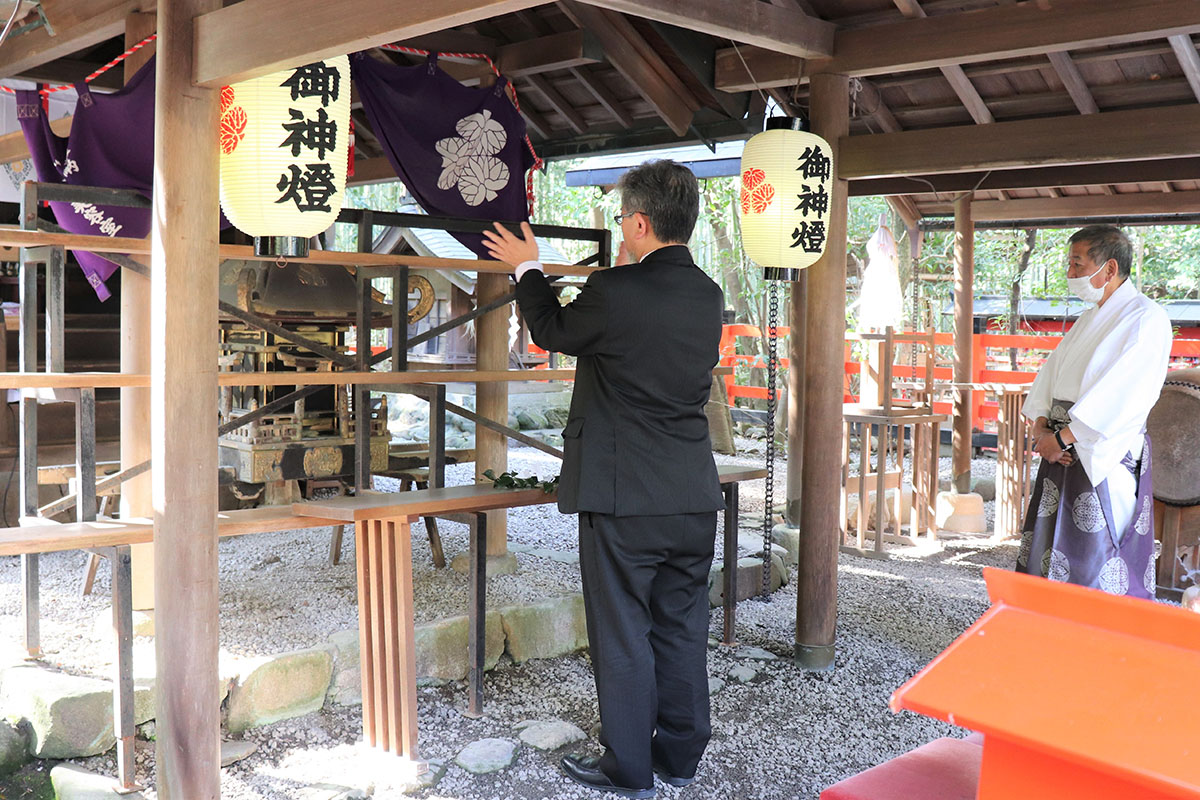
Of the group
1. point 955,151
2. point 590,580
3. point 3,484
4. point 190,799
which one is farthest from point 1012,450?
point 3,484

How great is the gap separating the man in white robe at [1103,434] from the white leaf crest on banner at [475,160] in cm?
333

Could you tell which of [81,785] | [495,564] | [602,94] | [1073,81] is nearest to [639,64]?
[602,94]

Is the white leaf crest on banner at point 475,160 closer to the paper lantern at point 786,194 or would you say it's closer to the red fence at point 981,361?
the paper lantern at point 786,194

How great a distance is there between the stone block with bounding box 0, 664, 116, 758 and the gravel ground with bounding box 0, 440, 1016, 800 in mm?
87

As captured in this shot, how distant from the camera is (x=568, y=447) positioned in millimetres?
3842

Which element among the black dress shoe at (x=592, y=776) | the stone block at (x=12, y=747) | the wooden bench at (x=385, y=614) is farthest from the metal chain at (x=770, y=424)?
the stone block at (x=12, y=747)

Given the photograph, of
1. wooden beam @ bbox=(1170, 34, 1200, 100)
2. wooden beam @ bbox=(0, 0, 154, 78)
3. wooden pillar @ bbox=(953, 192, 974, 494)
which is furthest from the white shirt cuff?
wooden pillar @ bbox=(953, 192, 974, 494)

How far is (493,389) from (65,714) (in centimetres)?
311

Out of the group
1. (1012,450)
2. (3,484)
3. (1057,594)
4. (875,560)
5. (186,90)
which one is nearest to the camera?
(1057,594)

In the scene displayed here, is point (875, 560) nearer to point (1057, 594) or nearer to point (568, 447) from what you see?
point (568, 447)

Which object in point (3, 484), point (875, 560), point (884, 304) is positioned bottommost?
point (875, 560)

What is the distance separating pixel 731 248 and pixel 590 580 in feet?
42.3

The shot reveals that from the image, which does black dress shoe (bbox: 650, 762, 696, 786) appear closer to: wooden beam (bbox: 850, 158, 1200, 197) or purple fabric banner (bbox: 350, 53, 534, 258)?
purple fabric banner (bbox: 350, 53, 534, 258)

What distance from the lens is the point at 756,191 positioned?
16.4ft
